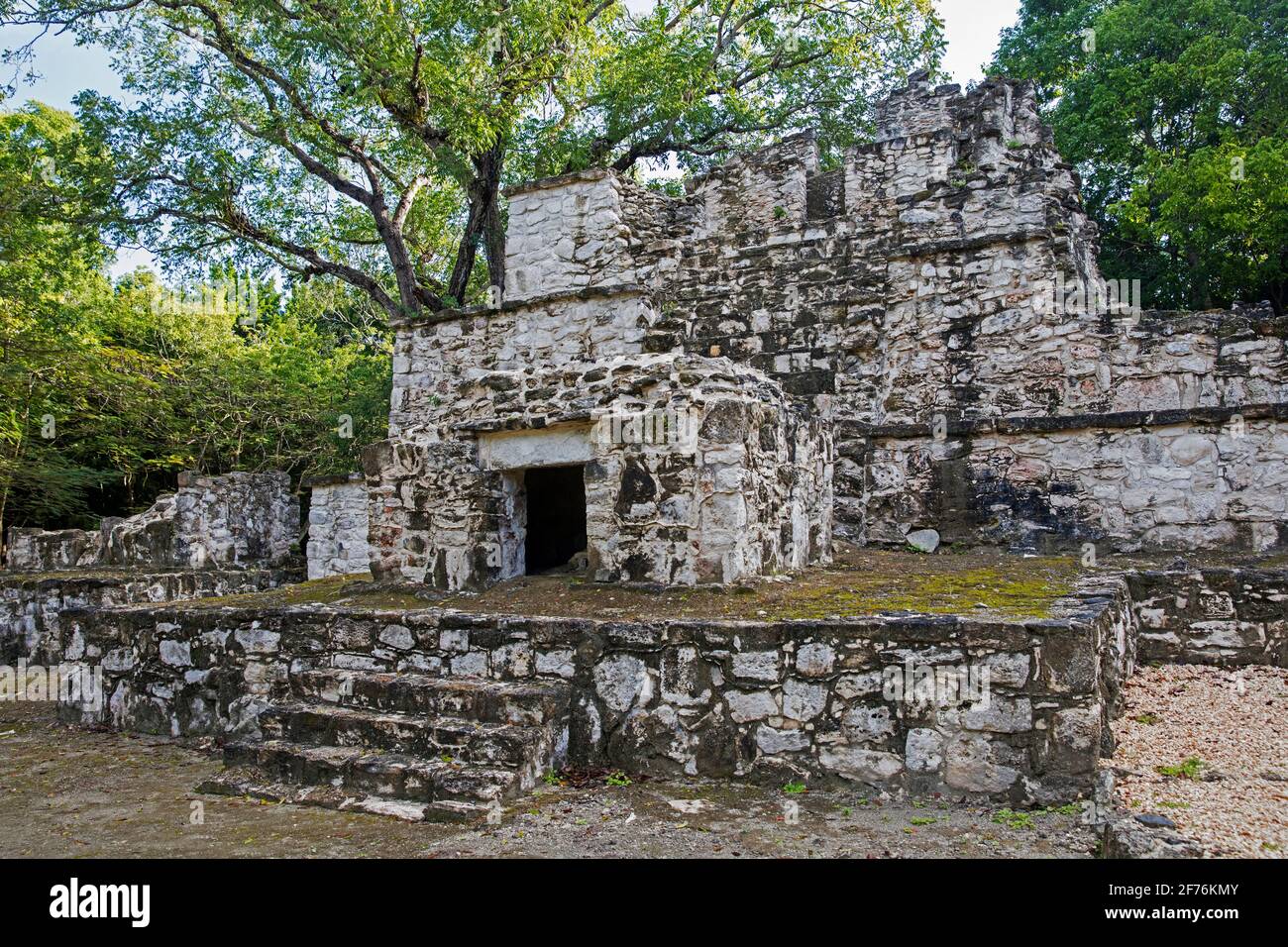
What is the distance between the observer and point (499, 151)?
50.0 ft

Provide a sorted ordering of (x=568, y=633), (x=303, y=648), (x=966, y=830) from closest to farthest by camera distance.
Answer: (x=966, y=830) < (x=568, y=633) < (x=303, y=648)

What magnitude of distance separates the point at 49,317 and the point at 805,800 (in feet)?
48.9

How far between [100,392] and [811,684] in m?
14.2

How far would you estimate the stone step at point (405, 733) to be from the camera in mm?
4305

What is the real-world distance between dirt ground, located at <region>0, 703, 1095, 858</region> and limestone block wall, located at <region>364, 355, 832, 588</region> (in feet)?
4.93

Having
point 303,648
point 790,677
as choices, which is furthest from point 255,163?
point 790,677

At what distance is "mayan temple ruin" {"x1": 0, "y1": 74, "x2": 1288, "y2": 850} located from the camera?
4.19m

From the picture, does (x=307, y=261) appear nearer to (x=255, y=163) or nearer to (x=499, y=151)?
(x=255, y=163)

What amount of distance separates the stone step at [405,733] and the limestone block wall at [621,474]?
1305 mm

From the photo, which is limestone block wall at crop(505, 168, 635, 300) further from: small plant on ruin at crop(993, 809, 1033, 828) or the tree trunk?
small plant on ruin at crop(993, 809, 1033, 828)

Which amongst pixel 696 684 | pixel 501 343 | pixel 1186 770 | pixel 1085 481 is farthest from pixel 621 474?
pixel 501 343

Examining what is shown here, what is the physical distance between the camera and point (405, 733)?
179 inches

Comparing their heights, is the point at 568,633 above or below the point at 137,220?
below

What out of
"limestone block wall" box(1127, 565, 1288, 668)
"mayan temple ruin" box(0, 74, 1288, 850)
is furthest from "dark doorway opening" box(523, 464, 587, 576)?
"limestone block wall" box(1127, 565, 1288, 668)
